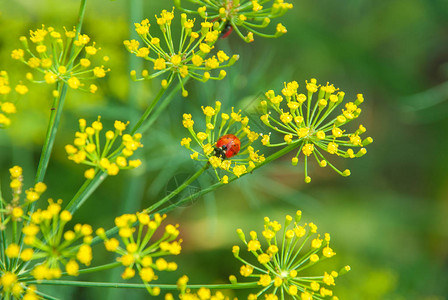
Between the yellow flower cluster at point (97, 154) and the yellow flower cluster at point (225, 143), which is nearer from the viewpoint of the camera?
the yellow flower cluster at point (97, 154)

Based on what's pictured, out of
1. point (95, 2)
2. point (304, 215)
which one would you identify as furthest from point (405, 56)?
point (95, 2)

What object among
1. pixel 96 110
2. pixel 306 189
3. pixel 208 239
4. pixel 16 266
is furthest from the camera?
pixel 306 189

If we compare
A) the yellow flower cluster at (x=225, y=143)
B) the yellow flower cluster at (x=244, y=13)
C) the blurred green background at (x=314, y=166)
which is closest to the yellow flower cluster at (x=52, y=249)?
the yellow flower cluster at (x=225, y=143)

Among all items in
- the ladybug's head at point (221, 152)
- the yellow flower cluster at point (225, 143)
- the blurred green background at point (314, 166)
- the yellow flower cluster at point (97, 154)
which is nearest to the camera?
the yellow flower cluster at point (97, 154)

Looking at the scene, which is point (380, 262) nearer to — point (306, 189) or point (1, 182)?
point (306, 189)

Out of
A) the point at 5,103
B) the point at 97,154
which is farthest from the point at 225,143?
the point at 5,103

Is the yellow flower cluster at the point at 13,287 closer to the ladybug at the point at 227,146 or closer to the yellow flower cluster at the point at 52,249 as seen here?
the yellow flower cluster at the point at 52,249
